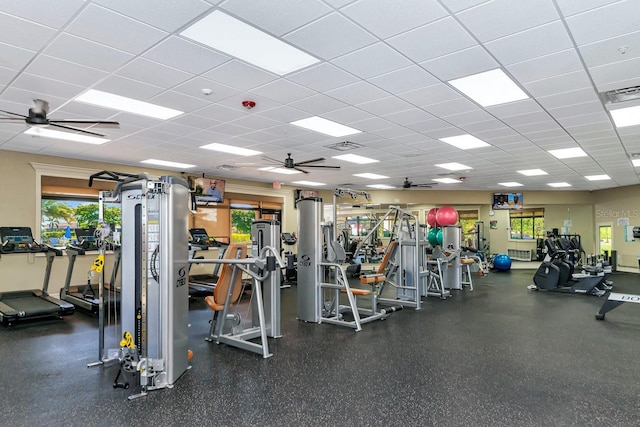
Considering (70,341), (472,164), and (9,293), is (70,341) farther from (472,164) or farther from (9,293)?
(472,164)

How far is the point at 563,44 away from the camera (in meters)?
3.17

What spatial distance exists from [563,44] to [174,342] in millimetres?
4058

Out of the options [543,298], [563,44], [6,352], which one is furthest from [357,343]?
[543,298]

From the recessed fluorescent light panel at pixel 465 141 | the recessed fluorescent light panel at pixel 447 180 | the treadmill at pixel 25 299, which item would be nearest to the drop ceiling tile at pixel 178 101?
the treadmill at pixel 25 299

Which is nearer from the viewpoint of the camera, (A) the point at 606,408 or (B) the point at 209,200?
(A) the point at 606,408

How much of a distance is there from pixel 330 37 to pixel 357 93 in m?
1.28

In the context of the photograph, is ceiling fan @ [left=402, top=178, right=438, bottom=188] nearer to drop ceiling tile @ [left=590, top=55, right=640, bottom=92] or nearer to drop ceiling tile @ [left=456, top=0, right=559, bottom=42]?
drop ceiling tile @ [left=590, top=55, right=640, bottom=92]

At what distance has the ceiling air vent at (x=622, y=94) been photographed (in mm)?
4168

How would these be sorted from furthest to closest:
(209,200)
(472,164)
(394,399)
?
(209,200) → (472,164) → (394,399)

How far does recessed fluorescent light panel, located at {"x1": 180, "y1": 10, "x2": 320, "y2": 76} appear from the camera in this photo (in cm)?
290

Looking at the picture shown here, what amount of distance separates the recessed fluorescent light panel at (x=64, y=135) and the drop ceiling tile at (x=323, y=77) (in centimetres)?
398

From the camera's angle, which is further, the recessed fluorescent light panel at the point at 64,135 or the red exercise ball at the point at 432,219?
the red exercise ball at the point at 432,219

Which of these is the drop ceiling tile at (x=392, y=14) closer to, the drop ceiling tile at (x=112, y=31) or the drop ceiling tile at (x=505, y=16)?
the drop ceiling tile at (x=505, y=16)

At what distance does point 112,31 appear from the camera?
2.96 meters
